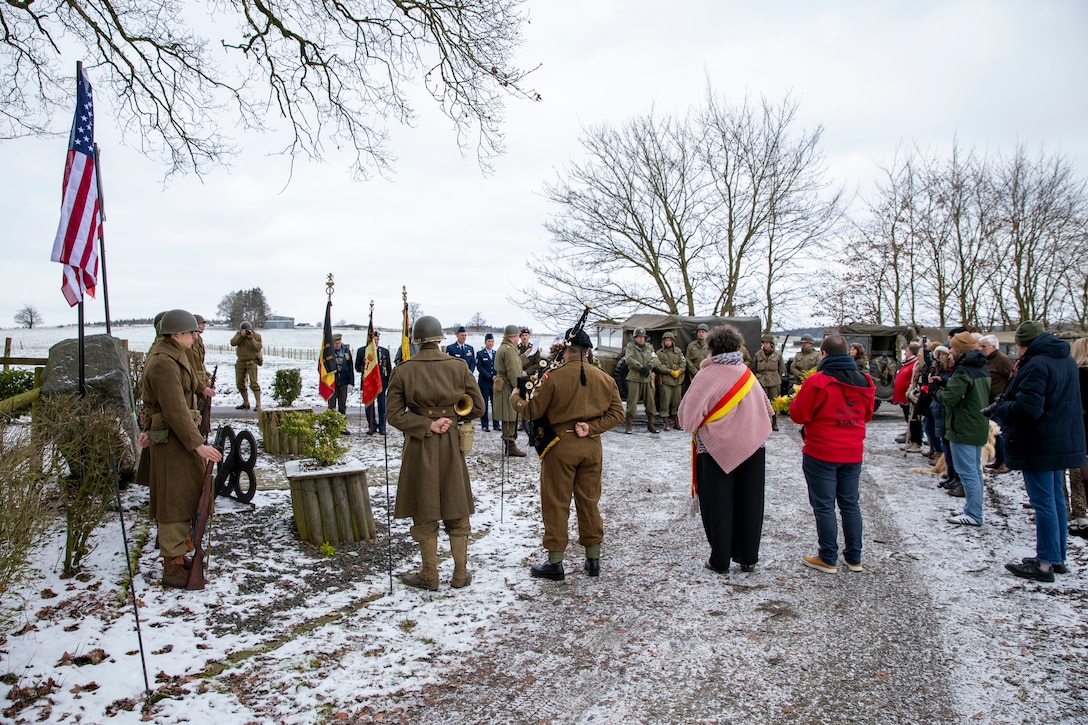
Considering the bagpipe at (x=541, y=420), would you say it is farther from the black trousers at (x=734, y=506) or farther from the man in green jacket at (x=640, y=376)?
the man in green jacket at (x=640, y=376)

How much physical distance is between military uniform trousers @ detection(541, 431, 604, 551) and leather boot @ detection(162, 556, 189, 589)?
8.68ft

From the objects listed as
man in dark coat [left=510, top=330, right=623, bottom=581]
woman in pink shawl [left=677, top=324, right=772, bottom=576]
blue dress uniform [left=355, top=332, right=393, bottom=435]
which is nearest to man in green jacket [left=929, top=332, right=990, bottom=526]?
woman in pink shawl [left=677, top=324, right=772, bottom=576]

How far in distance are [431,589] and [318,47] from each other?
7441 mm

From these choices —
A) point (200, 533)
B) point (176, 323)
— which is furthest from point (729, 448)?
point (176, 323)

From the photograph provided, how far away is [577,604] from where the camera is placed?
4836mm

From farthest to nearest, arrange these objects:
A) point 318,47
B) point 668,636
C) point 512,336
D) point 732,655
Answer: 1. point 512,336
2. point 318,47
3. point 668,636
4. point 732,655

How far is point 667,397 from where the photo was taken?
539 inches

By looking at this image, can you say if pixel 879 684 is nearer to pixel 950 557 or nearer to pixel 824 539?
pixel 824 539

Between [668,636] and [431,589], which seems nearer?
[668,636]

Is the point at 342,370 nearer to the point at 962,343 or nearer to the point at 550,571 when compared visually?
the point at 550,571

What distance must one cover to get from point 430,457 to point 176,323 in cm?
211

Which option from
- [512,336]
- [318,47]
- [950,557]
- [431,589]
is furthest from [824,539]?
[318,47]

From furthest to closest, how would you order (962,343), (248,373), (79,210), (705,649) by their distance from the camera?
(248,373), (962,343), (79,210), (705,649)

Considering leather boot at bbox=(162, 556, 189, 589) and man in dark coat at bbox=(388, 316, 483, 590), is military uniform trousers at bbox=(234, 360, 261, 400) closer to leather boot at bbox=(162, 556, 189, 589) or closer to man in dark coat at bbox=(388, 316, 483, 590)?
leather boot at bbox=(162, 556, 189, 589)
